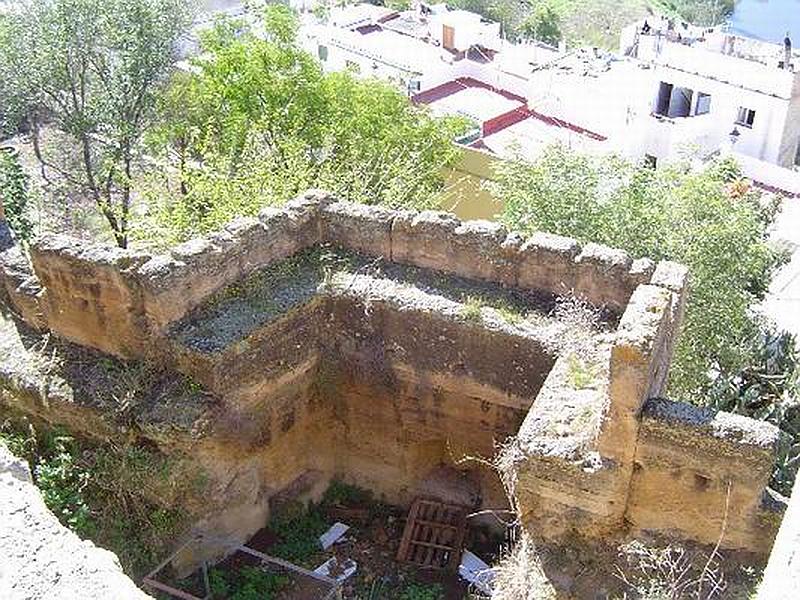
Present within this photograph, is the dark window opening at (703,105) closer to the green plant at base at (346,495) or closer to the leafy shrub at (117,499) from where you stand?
the green plant at base at (346,495)

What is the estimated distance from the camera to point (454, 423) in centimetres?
1078

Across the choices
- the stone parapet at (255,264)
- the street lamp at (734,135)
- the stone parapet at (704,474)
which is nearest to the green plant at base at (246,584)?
the stone parapet at (255,264)

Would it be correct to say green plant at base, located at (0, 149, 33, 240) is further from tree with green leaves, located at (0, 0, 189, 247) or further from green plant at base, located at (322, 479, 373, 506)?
green plant at base, located at (322, 479, 373, 506)

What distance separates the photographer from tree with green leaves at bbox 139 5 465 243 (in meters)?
15.3

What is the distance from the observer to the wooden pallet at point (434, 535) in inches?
427

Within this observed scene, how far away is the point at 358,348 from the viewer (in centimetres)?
1089

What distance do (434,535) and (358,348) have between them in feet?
7.65

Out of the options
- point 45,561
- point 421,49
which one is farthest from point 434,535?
point 421,49

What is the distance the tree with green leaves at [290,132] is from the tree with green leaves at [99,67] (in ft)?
4.66

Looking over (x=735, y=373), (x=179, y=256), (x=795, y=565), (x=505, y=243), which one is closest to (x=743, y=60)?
(x=735, y=373)

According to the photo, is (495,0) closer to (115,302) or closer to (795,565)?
(115,302)

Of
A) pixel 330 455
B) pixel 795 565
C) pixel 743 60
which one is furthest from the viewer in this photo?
pixel 743 60

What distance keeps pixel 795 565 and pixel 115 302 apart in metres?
7.93

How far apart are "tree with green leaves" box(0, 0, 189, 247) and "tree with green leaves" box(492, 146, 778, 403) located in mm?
9624
